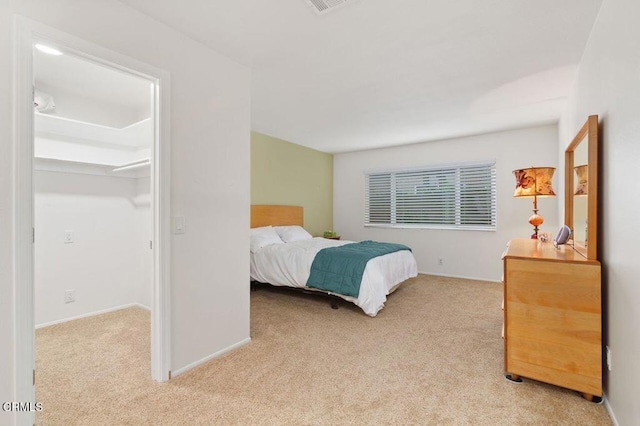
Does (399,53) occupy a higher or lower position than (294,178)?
higher

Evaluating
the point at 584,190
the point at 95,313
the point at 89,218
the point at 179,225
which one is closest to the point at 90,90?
the point at 89,218

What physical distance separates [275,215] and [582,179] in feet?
13.2

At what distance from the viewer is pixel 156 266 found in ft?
7.02

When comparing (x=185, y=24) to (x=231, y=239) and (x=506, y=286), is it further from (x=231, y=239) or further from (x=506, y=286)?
(x=506, y=286)

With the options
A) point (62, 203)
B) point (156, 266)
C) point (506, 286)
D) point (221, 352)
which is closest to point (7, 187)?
point (156, 266)

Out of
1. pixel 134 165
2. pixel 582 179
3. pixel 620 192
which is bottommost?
pixel 620 192

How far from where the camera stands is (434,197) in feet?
18.8

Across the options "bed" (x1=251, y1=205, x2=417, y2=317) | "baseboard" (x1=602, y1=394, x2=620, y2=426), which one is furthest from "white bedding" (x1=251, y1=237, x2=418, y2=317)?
"baseboard" (x1=602, y1=394, x2=620, y2=426)

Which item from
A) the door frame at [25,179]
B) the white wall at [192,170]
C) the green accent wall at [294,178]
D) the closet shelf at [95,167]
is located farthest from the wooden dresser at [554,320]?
the green accent wall at [294,178]

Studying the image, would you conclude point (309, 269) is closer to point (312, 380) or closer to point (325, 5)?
point (312, 380)

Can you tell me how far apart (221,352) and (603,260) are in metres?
2.73

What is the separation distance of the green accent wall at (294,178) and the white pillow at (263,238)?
2.00 feet

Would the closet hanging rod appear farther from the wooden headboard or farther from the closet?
the wooden headboard

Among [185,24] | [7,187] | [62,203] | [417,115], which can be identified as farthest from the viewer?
[417,115]
